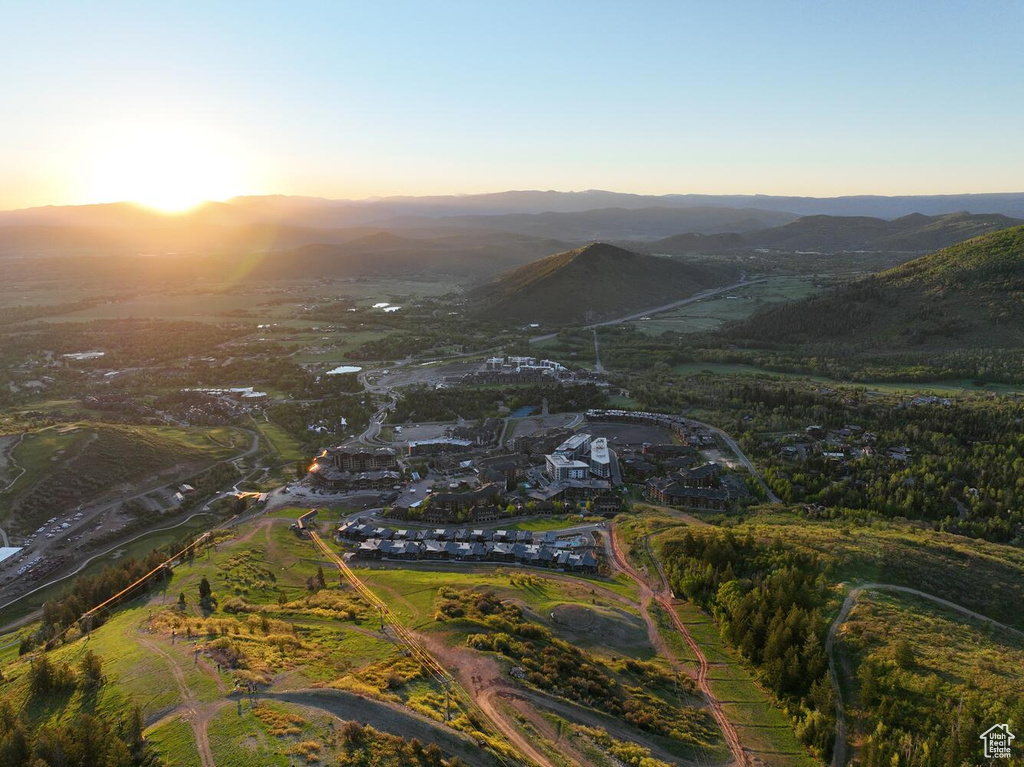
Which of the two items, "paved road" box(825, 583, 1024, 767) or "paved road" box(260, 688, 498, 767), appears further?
"paved road" box(825, 583, 1024, 767)

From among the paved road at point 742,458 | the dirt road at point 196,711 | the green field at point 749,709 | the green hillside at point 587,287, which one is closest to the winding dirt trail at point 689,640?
the green field at point 749,709

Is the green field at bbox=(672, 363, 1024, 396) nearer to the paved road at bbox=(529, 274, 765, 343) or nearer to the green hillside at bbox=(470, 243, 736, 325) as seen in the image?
the paved road at bbox=(529, 274, 765, 343)

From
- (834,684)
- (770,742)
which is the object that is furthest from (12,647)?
(834,684)

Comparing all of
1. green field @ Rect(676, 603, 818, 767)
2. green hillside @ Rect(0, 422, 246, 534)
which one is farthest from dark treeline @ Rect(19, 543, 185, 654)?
green field @ Rect(676, 603, 818, 767)

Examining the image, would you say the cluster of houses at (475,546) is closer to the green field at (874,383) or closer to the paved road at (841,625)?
the paved road at (841,625)

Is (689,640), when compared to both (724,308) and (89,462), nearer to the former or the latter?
(89,462)

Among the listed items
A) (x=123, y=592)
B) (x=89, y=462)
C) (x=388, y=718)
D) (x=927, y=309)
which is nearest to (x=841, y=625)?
(x=388, y=718)
